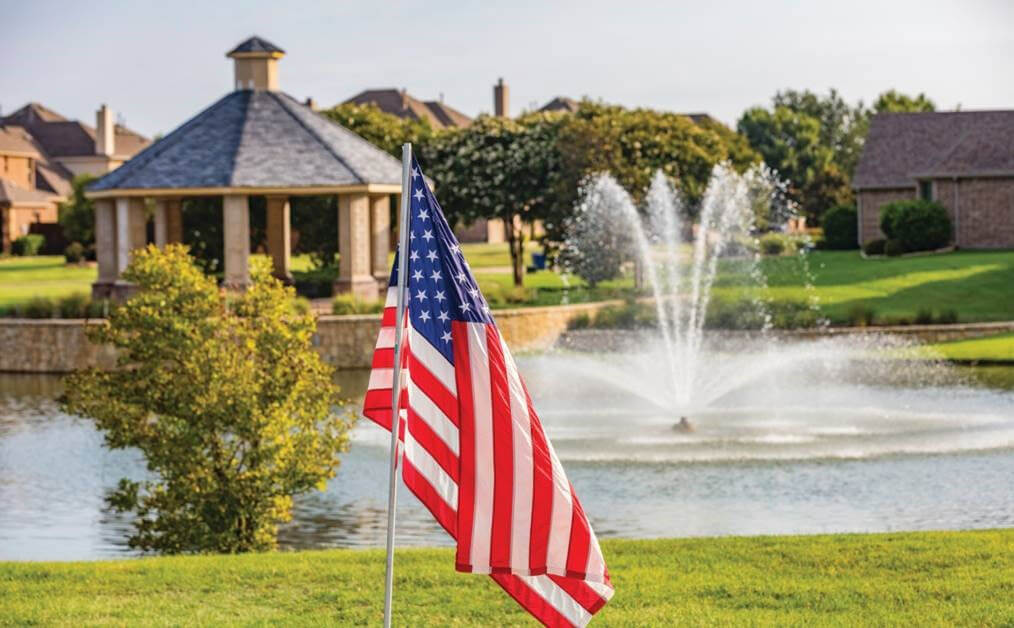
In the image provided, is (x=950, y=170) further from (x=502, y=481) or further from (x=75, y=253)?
(x=502, y=481)

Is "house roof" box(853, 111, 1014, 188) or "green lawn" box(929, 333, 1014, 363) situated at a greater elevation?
"house roof" box(853, 111, 1014, 188)

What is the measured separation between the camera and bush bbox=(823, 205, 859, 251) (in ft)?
203

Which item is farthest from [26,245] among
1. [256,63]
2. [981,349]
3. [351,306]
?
[981,349]

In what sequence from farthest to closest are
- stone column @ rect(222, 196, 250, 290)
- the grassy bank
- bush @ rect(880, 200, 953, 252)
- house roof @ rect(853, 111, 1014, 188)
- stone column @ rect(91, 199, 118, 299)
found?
house roof @ rect(853, 111, 1014, 188) < bush @ rect(880, 200, 953, 252) < stone column @ rect(91, 199, 118, 299) < stone column @ rect(222, 196, 250, 290) < the grassy bank

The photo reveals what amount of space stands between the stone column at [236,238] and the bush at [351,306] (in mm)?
4249

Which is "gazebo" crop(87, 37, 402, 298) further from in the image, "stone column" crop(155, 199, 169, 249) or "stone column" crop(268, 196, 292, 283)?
"stone column" crop(268, 196, 292, 283)

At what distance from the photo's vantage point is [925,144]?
203 ft

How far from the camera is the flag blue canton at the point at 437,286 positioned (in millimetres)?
8008

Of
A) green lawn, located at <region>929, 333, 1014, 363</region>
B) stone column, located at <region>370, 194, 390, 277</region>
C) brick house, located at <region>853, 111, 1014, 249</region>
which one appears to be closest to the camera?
green lawn, located at <region>929, 333, 1014, 363</region>

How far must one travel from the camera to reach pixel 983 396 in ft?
87.6

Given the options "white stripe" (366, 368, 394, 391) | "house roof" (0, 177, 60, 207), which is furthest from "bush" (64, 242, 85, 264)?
"white stripe" (366, 368, 394, 391)

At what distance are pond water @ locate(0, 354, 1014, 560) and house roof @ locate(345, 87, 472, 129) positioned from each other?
224 feet

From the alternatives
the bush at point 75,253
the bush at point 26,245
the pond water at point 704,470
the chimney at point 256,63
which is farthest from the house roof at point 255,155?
the bush at point 26,245

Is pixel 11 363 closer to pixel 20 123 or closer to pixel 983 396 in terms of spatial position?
pixel 983 396
